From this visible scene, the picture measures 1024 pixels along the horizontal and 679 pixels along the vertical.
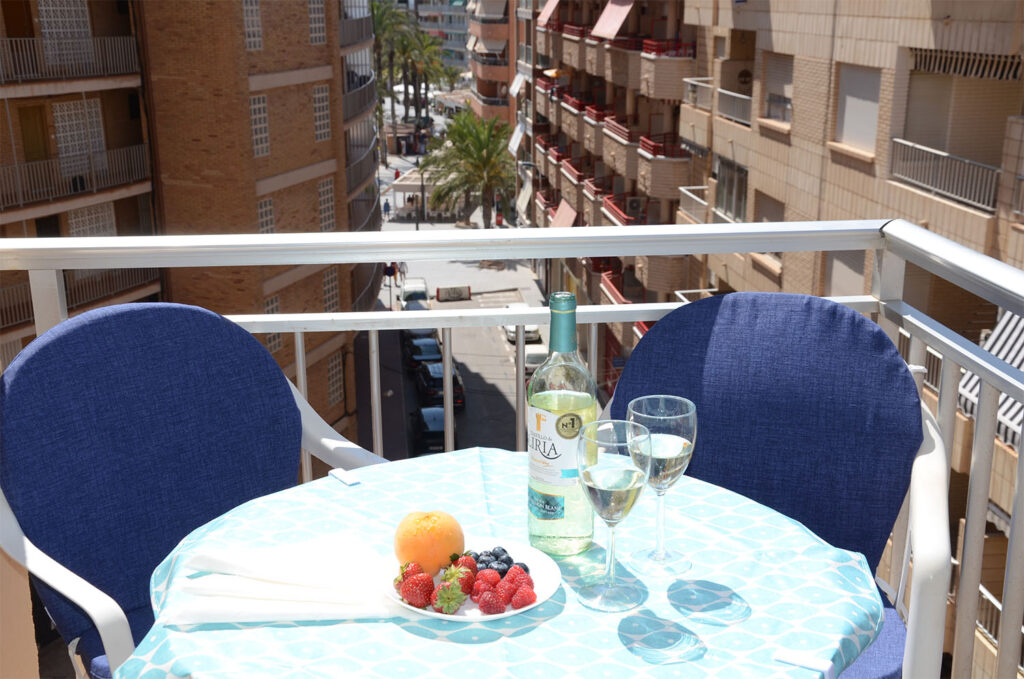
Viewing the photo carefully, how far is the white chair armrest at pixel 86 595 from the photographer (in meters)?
2.11

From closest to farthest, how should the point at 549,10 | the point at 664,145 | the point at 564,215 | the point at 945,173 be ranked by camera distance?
the point at 945,173 → the point at 664,145 → the point at 564,215 → the point at 549,10

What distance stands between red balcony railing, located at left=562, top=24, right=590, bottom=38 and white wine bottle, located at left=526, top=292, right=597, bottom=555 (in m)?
29.9

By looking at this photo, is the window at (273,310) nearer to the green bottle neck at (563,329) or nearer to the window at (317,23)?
the window at (317,23)

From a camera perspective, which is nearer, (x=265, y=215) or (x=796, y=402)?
(x=796, y=402)

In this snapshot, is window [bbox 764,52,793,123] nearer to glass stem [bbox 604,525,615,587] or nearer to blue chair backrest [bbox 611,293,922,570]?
blue chair backrest [bbox 611,293,922,570]

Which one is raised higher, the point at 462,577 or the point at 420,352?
the point at 462,577

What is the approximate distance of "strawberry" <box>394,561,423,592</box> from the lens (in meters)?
1.78

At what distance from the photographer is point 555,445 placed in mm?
1898

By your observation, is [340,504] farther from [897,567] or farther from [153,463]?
[897,567]

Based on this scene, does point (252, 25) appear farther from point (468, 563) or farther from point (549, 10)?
point (468, 563)

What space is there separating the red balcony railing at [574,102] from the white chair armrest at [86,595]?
29.6 metres

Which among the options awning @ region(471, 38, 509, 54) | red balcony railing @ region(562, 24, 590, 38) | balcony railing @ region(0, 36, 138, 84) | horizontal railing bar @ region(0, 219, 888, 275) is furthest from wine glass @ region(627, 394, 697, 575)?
awning @ region(471, 38, 509, 54)

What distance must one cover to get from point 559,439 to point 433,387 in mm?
25306

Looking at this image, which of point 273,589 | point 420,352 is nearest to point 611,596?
point 273,589
